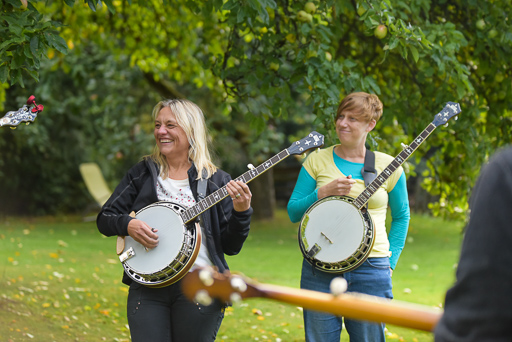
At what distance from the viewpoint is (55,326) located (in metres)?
6.08

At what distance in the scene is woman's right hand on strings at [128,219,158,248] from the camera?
3184 mm

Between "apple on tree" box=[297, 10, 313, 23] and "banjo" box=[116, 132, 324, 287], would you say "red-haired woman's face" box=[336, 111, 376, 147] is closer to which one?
"banjo" box=[116, 132, 324, 287]

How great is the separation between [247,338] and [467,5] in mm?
3627

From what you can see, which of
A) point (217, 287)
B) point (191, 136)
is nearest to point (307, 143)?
point (191, 136)

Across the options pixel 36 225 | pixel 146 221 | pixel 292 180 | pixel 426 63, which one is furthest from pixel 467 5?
pixel 292 180

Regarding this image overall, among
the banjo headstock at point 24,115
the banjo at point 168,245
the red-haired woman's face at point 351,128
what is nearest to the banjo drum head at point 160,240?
the banjo at point 168,245

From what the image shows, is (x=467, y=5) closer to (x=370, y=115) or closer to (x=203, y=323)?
(x=370, y=115)

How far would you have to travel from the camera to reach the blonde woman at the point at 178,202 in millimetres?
3123

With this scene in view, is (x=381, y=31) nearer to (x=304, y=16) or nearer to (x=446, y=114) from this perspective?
(x=304, y=16)

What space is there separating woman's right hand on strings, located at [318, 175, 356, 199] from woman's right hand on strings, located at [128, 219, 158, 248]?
35.5 inches

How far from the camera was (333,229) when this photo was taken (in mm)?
3340

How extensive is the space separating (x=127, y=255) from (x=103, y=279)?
5747 mm

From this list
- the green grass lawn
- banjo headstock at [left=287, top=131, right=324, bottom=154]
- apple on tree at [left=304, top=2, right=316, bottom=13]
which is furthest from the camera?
the green grass lawn

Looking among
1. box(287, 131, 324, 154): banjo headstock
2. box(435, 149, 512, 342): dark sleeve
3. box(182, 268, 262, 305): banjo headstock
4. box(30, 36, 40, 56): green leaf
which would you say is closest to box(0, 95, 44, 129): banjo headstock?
box(30, 36, 40, 56): green leaf
